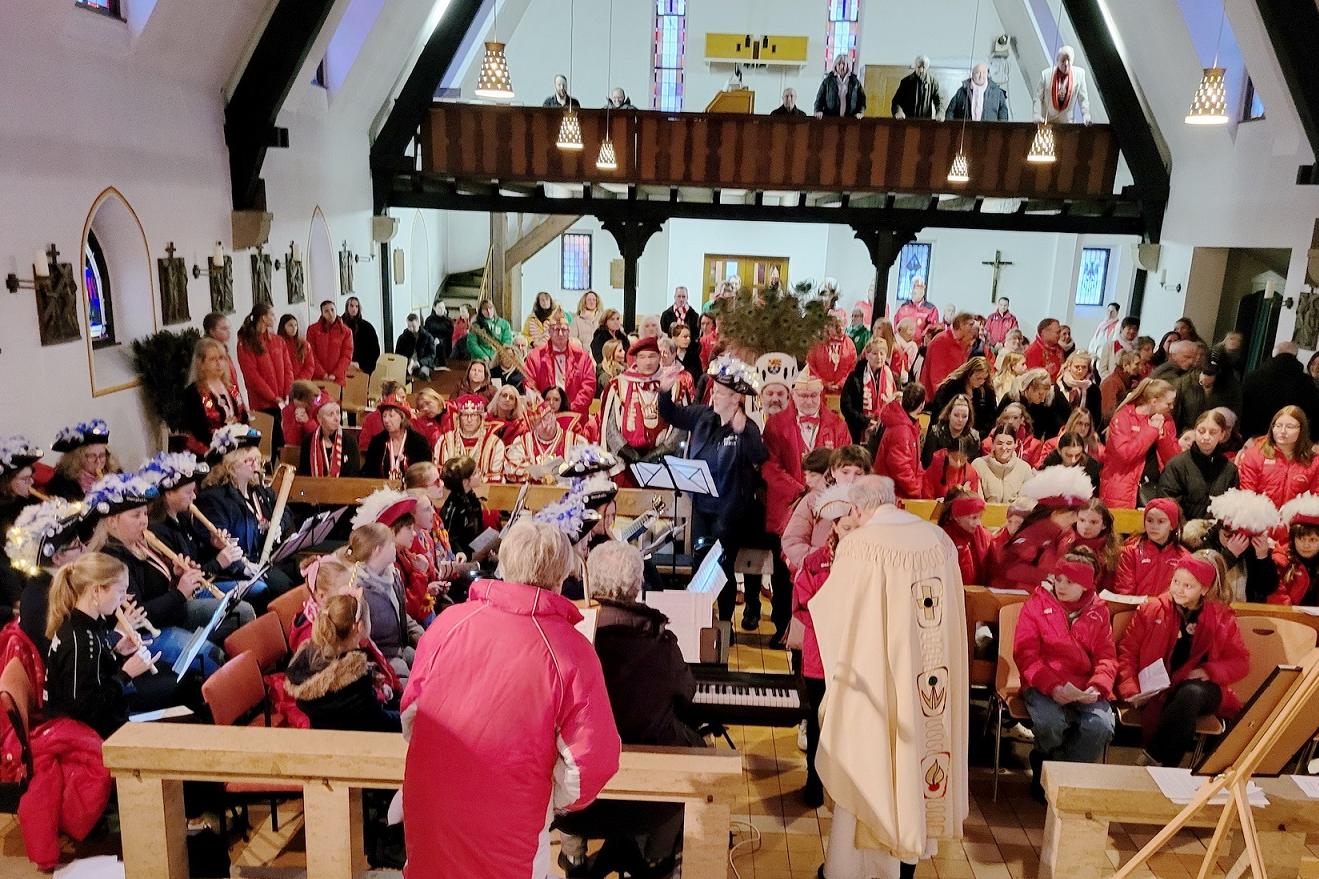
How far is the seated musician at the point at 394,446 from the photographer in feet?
23.3

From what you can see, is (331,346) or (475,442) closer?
(475,442)

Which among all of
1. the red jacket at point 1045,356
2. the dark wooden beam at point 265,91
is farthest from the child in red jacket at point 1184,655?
the dark wooden beam at point 265,91

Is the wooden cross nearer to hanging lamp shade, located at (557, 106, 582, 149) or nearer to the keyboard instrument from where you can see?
hanging lamp shade, located at (557, 106, 582, 149)

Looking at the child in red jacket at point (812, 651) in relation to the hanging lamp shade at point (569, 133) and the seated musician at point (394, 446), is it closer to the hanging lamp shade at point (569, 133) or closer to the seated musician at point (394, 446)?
the seated musician at point (394, 446)

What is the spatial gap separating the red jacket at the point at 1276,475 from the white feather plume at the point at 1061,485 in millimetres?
1783

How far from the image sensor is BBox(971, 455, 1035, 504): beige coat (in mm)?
6707

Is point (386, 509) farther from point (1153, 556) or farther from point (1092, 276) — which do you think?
point (1092, 276)

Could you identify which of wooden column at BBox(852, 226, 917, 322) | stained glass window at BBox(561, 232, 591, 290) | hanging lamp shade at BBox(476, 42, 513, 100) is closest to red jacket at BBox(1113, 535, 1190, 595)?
hanging lamp shade at BBox(476, 42, 513, 100)

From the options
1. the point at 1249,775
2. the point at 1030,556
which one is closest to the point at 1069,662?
the point at 1030,556

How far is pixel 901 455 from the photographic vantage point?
6.91 m

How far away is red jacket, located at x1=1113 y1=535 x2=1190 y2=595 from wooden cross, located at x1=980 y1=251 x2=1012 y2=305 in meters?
15.1

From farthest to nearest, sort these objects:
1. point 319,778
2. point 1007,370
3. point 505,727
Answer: point 1007,370
point 319,778
point 505,727

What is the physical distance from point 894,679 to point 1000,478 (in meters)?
3.65

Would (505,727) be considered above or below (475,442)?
above
